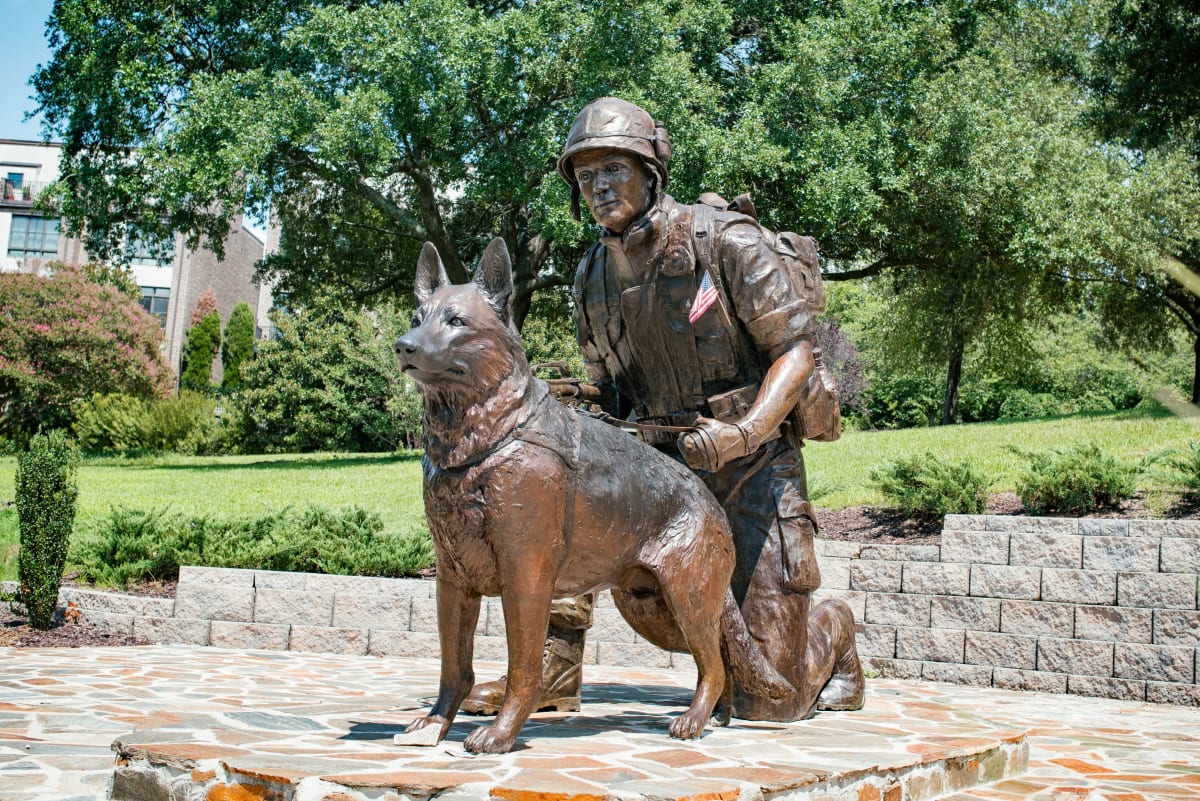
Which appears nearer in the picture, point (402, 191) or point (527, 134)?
point (527, 134)

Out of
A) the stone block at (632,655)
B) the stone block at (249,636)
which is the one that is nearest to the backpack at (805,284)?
the stone block at (632,655)

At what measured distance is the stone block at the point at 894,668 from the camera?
28.2ft

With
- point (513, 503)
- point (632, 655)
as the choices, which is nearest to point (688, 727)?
point (513, 503)

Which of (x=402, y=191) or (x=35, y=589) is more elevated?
(x=402, y=191)

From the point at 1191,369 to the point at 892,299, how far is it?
8689 millimetres

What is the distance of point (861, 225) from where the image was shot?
17.6 meters

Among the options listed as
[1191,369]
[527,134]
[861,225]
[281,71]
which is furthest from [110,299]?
[1191,369]

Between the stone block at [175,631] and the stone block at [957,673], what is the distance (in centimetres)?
593

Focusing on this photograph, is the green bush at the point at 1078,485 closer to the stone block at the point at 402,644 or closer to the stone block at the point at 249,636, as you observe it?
the stone block at the point at 402,644

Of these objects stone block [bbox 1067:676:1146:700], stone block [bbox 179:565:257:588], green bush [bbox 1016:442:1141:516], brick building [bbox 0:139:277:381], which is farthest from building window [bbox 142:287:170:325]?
stone block [bbox 1067:676:1146:700]

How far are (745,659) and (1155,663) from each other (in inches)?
204

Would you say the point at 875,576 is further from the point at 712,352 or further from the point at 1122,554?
the point at 712,352

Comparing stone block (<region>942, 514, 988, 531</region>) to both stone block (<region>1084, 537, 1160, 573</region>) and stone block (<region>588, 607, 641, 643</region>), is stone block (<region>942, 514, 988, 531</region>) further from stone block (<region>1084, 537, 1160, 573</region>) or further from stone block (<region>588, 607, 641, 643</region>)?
stone block (<region>588, 607, 641, 643</region>)

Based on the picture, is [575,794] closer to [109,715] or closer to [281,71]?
[109,715]
